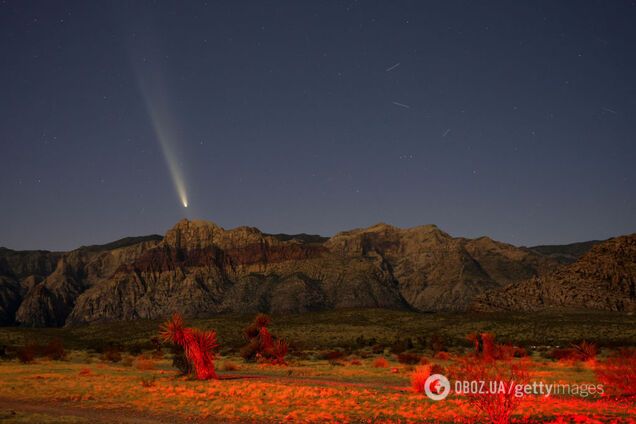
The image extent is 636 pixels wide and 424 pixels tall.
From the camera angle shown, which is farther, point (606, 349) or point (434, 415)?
point (606, 349)

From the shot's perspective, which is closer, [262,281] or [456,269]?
[262,281]

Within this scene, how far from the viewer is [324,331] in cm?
7700

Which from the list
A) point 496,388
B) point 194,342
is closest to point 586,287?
point 194,342

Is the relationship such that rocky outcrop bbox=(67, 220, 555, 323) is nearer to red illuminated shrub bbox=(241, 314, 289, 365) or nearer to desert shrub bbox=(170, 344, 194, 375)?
red illuminated shrub bbox=(241, 314, 289, 365)

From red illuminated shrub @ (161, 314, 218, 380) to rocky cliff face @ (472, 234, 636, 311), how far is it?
7481cm

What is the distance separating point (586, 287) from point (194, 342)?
81784mm

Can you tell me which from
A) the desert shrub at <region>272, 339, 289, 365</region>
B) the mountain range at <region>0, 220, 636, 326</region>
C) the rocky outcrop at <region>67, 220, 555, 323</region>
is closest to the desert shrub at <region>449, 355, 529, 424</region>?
the desert shrub at <region>272, 339, 289, 365</region>

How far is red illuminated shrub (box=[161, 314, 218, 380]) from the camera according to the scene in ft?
87.2

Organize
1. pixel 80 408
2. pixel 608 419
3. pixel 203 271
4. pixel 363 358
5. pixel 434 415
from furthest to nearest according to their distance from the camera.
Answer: pixel 203 271, pixel 363 358, pixel 80 408, pixel 434 415, pixel 608 419

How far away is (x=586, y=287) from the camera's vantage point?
91500 mm

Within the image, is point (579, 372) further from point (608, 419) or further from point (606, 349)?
point (606, 349)

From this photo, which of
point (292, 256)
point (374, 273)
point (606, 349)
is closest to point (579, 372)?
point (606, 349)

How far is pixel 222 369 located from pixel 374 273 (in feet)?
398

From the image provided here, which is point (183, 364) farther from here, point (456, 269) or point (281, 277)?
point (456, 269)
